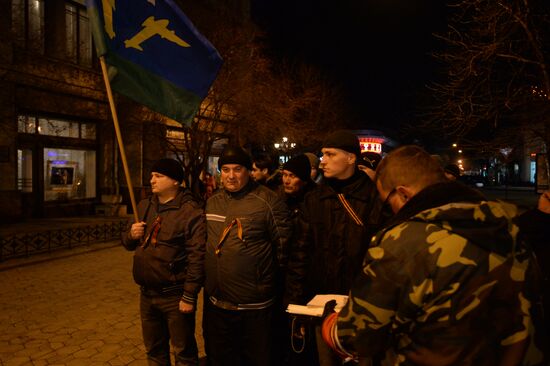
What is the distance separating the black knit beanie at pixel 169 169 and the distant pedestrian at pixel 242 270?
0.56 metres

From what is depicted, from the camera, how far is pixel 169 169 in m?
3.90

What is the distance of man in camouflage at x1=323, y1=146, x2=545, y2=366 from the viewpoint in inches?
59.6

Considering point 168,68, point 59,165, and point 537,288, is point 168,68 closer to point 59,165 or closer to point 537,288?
point 537,288

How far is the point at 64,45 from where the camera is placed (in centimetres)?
1730

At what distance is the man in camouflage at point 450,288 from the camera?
1.51 m

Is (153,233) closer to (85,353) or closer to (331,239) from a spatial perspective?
(331,239)

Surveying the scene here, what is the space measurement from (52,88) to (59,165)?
3293 millimetres

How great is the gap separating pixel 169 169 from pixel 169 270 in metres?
0.95

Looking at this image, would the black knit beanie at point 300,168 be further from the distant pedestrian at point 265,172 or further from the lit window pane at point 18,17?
the lit window pane at point 18,17

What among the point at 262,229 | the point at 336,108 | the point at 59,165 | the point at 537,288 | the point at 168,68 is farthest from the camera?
the point at 336,108

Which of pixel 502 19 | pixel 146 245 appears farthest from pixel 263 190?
pixel 502 19

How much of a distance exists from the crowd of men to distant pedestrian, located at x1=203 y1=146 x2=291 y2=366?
0.01 meters

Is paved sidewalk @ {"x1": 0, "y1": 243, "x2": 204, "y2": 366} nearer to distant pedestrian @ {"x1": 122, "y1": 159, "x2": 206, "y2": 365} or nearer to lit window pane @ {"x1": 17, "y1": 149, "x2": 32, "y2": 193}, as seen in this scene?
distant pedestrian @ {"x1": 122, "y1": 159, "x2": 206, "y2": 365}

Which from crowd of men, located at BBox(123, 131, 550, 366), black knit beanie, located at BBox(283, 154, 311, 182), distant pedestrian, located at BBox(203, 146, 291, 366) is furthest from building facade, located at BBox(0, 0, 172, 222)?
distant pedestrian, located at BBox(203, 146, 291, 366)
